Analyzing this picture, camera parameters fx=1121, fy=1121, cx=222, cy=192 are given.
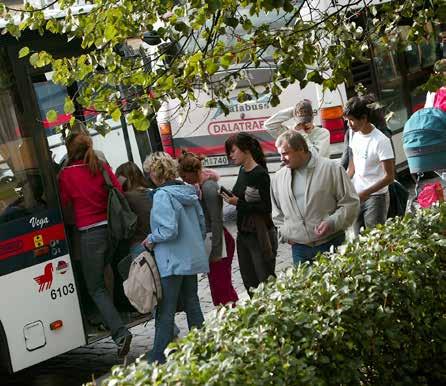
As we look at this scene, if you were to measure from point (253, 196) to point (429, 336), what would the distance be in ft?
10.3

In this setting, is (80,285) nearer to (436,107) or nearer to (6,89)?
(6,89)

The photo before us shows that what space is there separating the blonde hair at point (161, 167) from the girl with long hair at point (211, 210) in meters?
0.35

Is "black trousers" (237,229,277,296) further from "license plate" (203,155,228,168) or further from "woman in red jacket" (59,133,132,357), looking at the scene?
"license plate" (203,155,228,168)

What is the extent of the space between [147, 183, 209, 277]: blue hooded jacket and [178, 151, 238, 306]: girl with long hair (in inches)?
14.8

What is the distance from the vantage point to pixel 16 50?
8.59 metres

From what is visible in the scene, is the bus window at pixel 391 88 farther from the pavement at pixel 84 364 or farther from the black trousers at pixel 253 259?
the black trousers at pixel 253 259

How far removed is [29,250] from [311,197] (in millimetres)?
2123

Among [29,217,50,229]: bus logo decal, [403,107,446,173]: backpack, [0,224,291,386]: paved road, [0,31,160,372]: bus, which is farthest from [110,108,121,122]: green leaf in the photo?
[403,107,446,173]: backpack

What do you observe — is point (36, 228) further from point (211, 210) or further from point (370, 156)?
point (370, 156)

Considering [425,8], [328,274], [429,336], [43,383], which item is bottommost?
[43,383]

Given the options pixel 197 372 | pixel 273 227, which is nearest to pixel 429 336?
pixel 197 372

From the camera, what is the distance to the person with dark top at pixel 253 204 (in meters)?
8.84

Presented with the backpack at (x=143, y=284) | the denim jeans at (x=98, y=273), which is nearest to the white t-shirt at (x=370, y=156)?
the backpack at (x=143, y=284)

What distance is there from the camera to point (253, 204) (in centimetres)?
882
